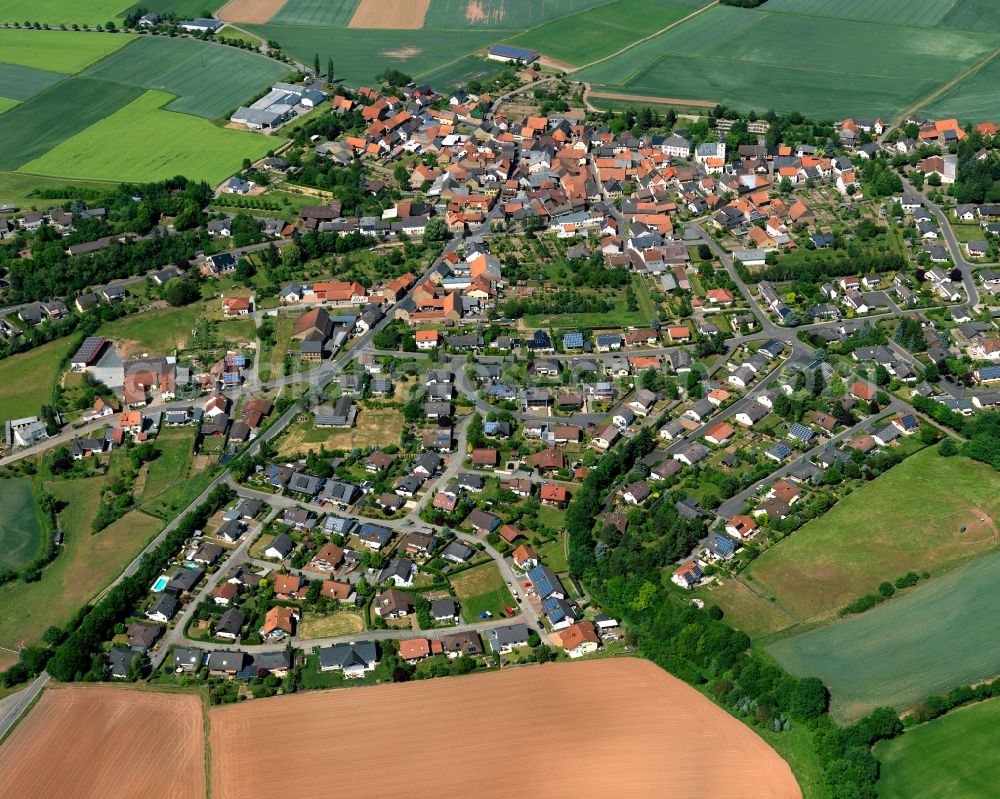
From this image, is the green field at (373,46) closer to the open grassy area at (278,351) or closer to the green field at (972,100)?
the open grassy area at (278,351)

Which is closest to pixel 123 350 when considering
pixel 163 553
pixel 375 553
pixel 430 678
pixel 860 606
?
pixel 163 553

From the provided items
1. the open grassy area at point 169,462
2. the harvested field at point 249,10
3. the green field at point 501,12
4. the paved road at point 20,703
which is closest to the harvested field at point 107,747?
the paved road at point 20,703

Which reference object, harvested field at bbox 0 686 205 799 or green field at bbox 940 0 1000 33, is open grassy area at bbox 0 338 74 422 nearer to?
harvested field at bbox 0 686 205 799

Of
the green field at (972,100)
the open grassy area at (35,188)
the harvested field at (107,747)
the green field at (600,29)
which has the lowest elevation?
the harvested field at (107,747)

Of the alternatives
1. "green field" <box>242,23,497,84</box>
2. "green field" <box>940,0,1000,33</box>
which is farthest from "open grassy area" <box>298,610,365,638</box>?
"green field" <box>940,0,1000,33</box>

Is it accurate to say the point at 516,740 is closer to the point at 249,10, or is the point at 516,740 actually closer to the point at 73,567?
the point at 73,567

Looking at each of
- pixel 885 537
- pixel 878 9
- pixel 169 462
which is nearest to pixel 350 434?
pixel 169 462
